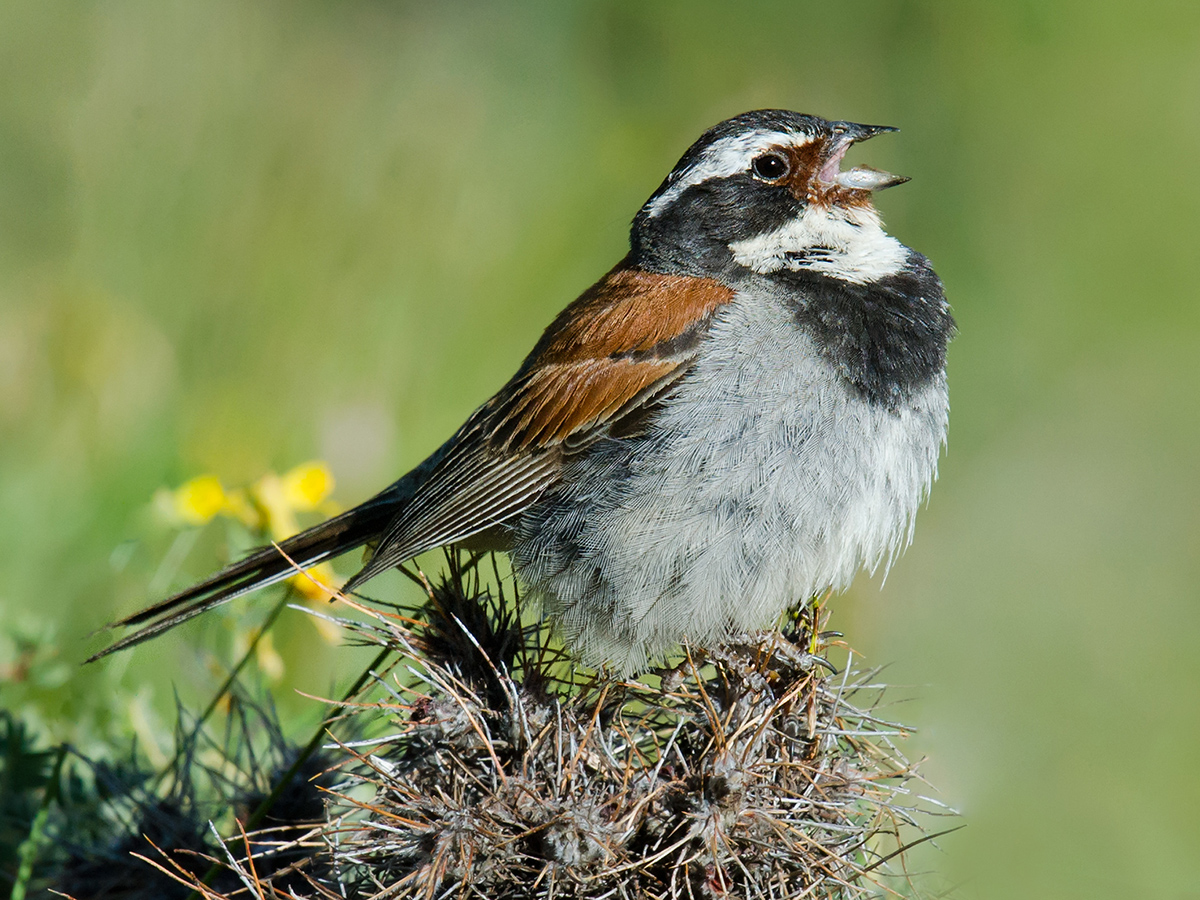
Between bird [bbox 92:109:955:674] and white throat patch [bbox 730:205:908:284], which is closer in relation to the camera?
bird [bbox 92:109:955:674]

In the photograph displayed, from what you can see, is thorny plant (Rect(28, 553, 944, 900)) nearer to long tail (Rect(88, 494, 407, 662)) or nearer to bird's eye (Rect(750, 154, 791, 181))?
long tail (Rect(88, 494, 407, 662))

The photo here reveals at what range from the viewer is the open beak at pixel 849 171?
3.98 m

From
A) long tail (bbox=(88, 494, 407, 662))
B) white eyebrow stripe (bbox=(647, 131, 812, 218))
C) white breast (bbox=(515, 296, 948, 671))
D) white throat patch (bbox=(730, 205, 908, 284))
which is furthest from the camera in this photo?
white eyebrow stripe (bbox=(647, 131, 812, 218))

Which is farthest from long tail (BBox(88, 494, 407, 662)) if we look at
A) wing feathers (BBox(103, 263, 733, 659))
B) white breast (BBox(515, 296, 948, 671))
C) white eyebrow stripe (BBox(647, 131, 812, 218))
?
white eyebrow stripe (BBox(647, 131, 812, 218))

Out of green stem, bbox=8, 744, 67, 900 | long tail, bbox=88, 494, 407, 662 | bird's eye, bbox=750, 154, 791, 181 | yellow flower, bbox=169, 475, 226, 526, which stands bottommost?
green stem, bbox=8, 744, 67, 900

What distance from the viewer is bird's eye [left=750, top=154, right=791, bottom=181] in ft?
13.1

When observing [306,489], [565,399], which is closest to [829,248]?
[565,399]

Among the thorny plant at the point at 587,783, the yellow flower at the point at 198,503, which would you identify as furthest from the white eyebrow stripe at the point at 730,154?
the yellow flower at the point at 198,503

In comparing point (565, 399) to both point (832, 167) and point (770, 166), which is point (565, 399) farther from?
point (832, 167)

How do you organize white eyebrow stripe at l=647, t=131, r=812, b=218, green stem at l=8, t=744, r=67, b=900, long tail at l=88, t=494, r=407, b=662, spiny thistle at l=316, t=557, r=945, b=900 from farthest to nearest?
white eyebrow stripe at l=647, t=131, r=812, b=218 < long tail at l=88, t=494, r=407, b=662 < green stem at l=8, t=744, r=67, b=900 < spiny thistle at l=316, t=557, r=945, b=900

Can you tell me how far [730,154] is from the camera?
400 cm

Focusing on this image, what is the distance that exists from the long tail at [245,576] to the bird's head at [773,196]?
145 centimetres

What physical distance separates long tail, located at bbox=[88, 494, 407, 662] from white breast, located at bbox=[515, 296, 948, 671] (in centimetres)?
75

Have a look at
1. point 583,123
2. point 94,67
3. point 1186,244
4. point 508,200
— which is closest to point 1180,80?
point 1186,244
